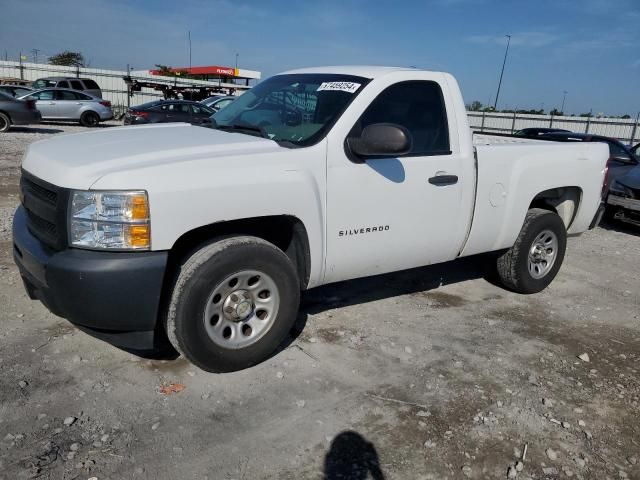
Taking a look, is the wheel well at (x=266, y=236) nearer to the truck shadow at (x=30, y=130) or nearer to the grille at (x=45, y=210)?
the grille at (x=45, y=210)

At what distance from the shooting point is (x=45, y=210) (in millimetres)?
3035

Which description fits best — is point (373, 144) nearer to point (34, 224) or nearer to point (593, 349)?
point (34, 224)

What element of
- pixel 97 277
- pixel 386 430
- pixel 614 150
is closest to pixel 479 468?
pixel 386 430

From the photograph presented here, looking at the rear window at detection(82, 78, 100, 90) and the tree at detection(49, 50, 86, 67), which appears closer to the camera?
the rear window at detection(82, 78, 100, 90)

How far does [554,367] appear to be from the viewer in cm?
→ 385

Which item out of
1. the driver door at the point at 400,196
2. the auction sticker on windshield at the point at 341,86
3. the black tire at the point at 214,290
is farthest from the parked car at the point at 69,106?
the black tire at the point at 214,290

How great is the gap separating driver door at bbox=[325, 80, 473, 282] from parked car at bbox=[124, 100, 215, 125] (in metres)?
14.5

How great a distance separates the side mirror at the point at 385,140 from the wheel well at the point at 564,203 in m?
2.39

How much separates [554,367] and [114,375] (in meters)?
3.02

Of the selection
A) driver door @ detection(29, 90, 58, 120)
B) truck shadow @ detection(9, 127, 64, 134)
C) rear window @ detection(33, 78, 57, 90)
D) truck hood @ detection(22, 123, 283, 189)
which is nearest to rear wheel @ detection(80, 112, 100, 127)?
driver door @ detection(29, 90, 58, 120)

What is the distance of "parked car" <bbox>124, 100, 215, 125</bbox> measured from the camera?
58.9 feet

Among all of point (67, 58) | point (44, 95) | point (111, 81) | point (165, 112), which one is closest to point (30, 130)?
point (44, 95)

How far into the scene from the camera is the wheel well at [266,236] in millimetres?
3186

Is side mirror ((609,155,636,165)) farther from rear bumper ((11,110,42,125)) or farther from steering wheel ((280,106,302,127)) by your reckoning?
rear bumper ((11,110,42,125))
